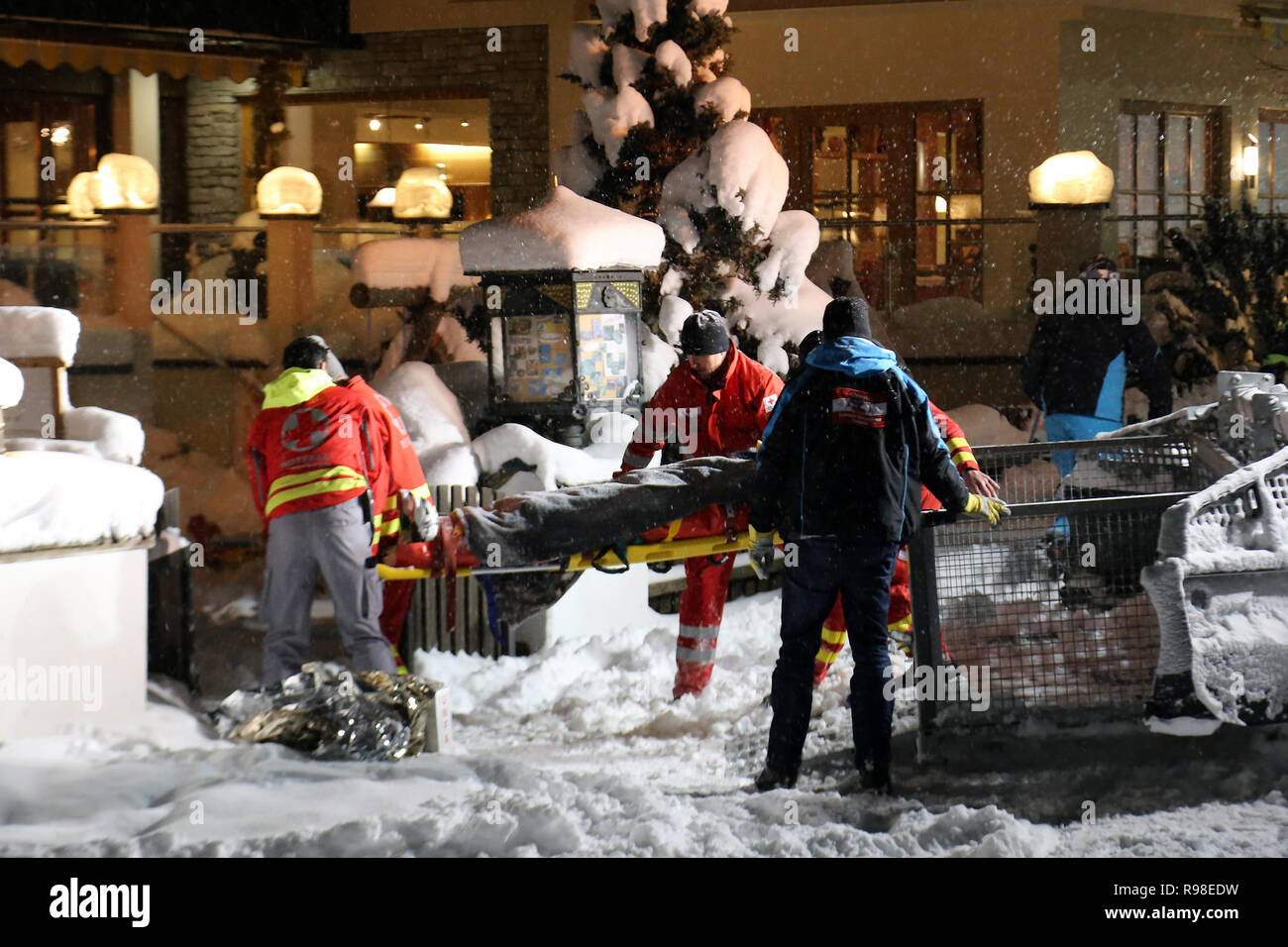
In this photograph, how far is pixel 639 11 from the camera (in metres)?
9.60

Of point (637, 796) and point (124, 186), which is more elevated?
point (124, 186)

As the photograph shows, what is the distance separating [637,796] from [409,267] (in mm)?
7802

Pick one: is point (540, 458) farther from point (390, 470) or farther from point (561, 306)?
point (390, 470)

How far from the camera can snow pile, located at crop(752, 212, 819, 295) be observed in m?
9.81

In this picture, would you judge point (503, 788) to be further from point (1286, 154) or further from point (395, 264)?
point (1286, 154)

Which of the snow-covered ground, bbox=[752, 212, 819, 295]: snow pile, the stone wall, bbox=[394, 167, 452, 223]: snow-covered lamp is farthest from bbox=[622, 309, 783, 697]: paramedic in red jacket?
the stone wall

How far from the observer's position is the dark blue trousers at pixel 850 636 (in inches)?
174

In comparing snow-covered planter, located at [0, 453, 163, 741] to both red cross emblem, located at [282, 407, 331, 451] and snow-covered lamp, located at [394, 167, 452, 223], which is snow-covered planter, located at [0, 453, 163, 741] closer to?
red cross emblem, located at [282, 407, 331, 451]

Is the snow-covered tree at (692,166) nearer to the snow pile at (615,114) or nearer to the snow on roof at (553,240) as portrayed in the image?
the snow pile at (615,114)

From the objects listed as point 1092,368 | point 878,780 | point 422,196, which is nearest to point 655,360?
point 1092,368

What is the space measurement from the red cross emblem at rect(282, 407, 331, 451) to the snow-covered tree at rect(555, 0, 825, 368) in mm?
4200

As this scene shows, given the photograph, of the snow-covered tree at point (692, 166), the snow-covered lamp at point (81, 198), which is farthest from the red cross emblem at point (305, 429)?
the snow-covered lamp at point (81, 198)

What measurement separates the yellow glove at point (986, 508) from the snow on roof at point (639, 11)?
6076mm

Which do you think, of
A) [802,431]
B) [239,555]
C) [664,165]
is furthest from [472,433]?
[802,431]
